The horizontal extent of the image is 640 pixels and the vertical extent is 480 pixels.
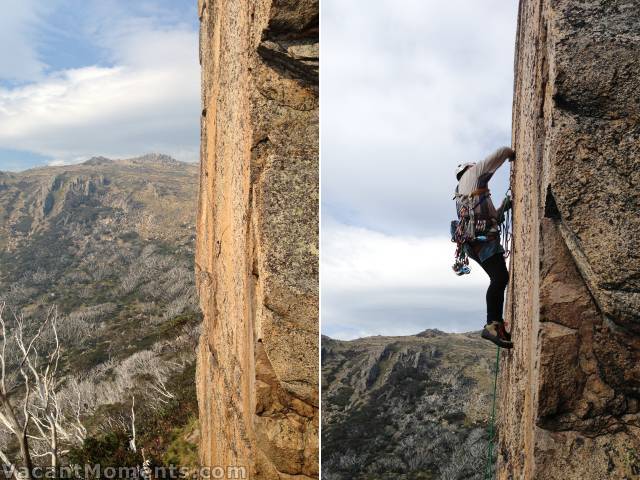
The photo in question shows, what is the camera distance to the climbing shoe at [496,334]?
648cm

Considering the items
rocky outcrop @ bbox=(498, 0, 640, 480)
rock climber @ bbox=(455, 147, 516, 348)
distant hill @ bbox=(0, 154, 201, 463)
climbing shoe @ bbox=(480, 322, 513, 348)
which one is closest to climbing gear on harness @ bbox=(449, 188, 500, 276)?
rock climber @ bbox=(455, 147, 516, 348)

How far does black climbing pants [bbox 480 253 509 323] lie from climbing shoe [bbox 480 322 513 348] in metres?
0.07

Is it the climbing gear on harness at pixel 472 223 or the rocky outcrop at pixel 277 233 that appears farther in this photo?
the climbing gear on harness at pixel 472 223

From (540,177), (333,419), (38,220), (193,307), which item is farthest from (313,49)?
(38,220)

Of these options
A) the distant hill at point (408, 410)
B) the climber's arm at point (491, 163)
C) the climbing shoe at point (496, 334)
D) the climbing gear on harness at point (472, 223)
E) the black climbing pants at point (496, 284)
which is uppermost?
the climber's arm at point (491, 163)

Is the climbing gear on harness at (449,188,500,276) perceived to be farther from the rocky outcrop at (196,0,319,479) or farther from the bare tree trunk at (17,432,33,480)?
the bare tree trunk at (17,432,33,480)

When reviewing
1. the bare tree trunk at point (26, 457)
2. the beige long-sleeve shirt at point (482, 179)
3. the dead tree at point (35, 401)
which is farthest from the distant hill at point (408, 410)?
the beige long-sleeve shirt at point (482, 179)

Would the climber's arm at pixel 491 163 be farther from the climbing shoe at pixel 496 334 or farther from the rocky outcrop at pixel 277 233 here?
the rocky outcrop at pixel 277 233

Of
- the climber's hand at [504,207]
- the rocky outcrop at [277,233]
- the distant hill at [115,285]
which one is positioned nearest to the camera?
the rocky outcrop at [277,233]

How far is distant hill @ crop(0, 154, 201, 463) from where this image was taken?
89.0 feet

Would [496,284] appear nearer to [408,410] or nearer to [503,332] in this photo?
[503,332]

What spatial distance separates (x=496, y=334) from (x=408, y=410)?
2054 cm

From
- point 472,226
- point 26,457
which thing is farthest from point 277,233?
point 26,457

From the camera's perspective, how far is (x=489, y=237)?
257 inches
